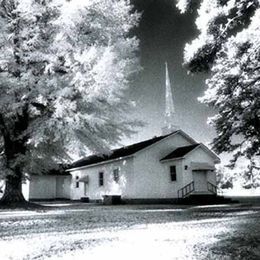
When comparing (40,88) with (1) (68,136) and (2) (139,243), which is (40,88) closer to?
(1) (68,136)

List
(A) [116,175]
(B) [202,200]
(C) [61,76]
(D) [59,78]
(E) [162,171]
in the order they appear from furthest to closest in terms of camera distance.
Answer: (A) [116,175], (E) [162,171], (B) [202,200], (C) [61,76], (D) [59,78]

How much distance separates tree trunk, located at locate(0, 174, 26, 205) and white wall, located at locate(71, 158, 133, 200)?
29.9 ft

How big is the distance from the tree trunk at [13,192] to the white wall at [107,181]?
9111mm

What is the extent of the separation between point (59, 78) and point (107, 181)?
45.9 ft

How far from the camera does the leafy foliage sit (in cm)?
1580

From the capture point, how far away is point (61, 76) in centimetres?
1731

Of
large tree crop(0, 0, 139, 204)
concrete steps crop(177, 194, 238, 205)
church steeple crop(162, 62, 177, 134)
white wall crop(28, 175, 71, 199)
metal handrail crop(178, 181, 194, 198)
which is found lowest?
concrete steps crop(177, 194, 238, 205)

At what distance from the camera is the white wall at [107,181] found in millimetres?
25964

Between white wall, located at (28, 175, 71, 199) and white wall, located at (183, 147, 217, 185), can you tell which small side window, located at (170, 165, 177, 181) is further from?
white wall, located at (28, 175, 71, 199)

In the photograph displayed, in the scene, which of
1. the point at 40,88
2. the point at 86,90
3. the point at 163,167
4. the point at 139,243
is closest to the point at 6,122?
the point at 40,88

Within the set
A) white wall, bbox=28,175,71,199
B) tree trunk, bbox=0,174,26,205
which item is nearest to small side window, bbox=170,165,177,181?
tree trunk, bbox=0,174,26,205

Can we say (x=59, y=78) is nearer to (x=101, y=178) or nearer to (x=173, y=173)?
(x=173, y=173)

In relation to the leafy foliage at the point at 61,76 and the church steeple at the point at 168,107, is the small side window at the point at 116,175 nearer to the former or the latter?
the leafy foliage at the point at 61,76

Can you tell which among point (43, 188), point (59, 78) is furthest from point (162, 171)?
point (43, 188)
